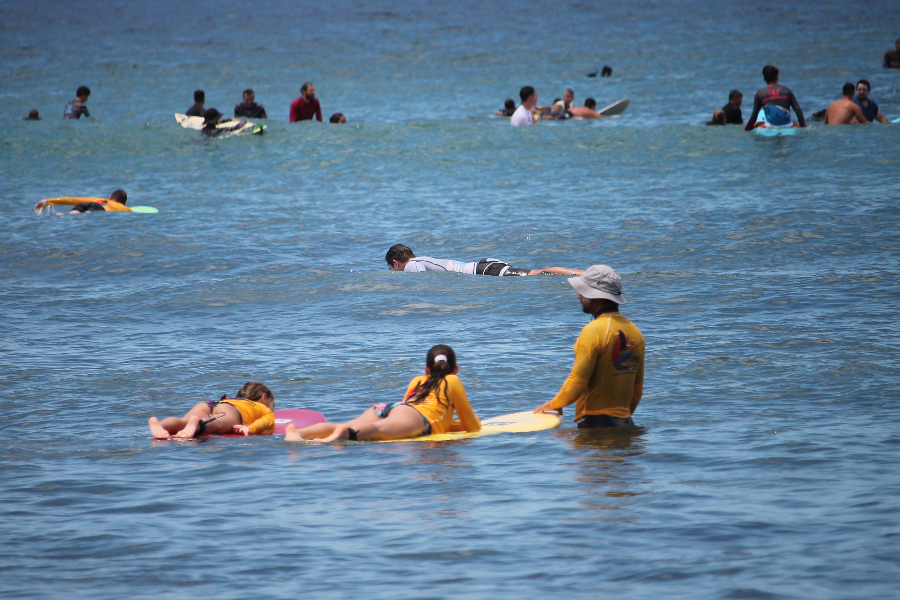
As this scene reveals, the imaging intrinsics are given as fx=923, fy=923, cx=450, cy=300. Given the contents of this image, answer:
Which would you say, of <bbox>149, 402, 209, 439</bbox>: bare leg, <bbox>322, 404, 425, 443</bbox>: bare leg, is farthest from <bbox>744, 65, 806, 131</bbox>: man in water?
<bbox>149, 402, 209, 439</bbox>: bare leg

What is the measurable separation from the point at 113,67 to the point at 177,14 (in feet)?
109

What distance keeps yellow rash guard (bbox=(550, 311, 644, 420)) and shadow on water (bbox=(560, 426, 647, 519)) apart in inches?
8.0

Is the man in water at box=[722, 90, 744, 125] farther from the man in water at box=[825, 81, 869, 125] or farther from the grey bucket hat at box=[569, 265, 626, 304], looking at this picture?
the grey bucket hat at box=[569, 265, 626, 304]

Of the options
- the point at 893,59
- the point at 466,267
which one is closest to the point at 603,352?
the point at 466,267

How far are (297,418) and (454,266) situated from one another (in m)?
5.71

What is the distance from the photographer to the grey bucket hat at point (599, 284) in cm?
663

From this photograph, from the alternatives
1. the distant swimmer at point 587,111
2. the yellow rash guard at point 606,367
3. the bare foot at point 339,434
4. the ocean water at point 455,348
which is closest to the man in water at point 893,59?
the ocean water at point 455,348

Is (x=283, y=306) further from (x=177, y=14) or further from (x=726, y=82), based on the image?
(x=177, y=14)

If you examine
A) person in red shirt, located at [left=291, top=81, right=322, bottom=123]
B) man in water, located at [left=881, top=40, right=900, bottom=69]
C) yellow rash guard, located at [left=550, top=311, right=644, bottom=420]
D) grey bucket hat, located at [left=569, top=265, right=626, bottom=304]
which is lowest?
yellow rash guard, located at [left=550, top=311, right=644, bottom=420]

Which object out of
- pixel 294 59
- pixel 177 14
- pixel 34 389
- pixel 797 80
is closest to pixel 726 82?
pixel 797 80

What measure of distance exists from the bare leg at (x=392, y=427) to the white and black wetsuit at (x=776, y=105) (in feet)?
49.2

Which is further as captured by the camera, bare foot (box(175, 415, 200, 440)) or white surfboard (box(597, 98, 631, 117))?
white surfboard (box(597, 98, 631, 117))

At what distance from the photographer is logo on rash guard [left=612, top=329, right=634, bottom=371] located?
6.69m

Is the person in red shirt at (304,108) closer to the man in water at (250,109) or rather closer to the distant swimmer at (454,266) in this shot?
the man in water at (250,109)
